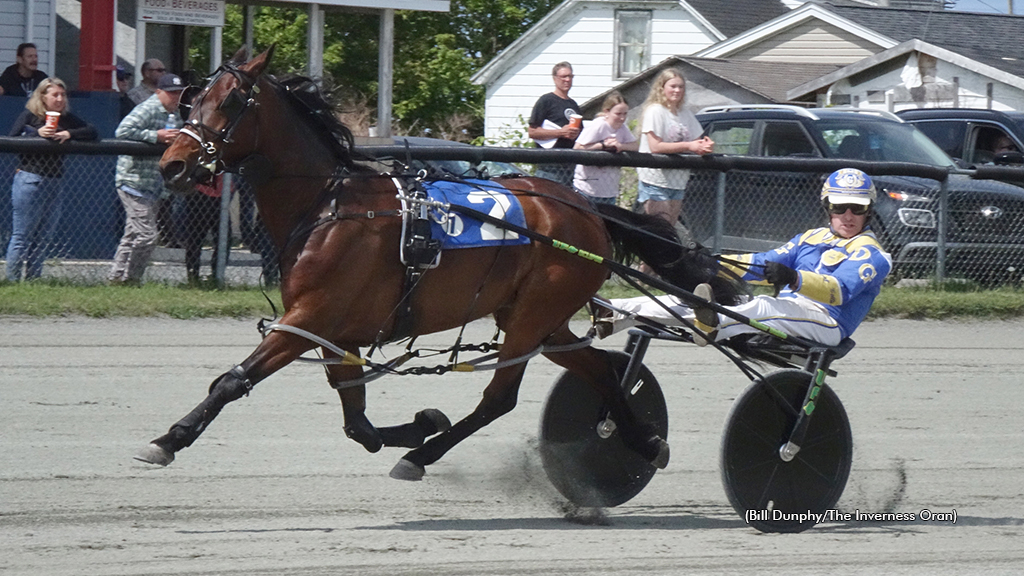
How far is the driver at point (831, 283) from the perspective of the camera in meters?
5.28

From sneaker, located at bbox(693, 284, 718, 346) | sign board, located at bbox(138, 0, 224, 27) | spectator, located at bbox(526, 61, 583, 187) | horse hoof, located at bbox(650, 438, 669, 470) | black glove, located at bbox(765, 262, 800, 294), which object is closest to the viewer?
black glove, located at bbox(765, 262, 800, 294)

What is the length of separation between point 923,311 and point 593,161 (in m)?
3.08

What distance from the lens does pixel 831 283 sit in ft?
17.3

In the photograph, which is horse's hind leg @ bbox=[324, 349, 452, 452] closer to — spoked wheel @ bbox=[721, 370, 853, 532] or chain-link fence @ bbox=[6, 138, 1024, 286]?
spoked wheel @ bbox=[721, 370, 853, 532]

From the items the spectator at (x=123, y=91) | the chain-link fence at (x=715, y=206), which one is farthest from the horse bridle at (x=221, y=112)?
the spectator at (x=123, y=91)

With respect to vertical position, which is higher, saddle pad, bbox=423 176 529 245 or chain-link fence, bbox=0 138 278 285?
saddle pad, bbox=423 176 529 245

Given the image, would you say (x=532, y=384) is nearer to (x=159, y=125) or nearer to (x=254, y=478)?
(x=254, y=478)

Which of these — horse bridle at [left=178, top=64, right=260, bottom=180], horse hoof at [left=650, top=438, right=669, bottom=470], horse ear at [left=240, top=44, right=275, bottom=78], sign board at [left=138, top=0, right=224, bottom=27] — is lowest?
horse hoof at [left=650, top=438, right=669, bottom=470]

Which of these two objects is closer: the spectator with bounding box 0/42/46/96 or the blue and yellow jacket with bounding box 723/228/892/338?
the blue and yellow jacket with bounding box 723/228/892/338

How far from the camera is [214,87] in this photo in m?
5.11

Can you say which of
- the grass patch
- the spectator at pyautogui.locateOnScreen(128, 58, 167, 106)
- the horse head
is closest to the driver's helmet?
the horse head

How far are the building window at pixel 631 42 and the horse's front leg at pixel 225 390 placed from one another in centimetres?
2692

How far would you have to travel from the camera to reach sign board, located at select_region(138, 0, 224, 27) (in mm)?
14555

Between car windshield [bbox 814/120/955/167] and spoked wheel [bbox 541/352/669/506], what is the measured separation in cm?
624
